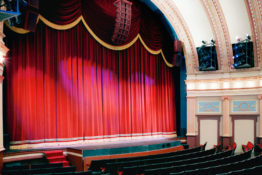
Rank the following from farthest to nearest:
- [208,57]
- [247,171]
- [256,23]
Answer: [208,57]
[256,23]
[247,171]

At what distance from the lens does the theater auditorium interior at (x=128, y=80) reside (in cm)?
701

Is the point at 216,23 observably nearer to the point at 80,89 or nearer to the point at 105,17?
the point at 105,17

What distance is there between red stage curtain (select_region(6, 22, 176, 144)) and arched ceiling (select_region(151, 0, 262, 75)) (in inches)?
59.5

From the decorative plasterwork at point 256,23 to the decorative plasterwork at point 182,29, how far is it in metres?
2.10

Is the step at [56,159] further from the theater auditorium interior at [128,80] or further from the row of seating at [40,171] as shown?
the row of seating at [40,171]

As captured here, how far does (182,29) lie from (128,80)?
281cm

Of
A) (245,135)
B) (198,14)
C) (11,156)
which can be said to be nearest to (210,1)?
(198,14)

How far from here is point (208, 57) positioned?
9578 mm

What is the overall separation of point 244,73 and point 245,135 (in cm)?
214

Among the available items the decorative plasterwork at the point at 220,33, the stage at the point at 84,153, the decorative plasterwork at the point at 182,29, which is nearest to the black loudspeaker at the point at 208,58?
the decorative plasterwork at the point at 220,33

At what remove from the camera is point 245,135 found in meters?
9.05

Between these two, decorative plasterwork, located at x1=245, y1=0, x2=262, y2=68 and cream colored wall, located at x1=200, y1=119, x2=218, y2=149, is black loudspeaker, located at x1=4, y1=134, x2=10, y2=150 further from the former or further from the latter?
decorative plasterwork, located at x1=245, y1=0, x2=262, y2=68

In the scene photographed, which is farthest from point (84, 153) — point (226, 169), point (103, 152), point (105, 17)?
point (105, 17)

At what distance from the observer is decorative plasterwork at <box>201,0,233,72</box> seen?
9.03m
